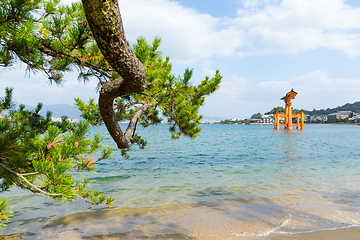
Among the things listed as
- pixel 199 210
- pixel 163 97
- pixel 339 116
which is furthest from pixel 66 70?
pixel 339 116

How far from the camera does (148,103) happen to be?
412cm

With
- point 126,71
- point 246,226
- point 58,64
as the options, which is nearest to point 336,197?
point 246,226

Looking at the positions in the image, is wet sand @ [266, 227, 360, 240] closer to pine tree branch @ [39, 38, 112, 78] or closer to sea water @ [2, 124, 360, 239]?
sea water @ [2, 124, 360, 239]

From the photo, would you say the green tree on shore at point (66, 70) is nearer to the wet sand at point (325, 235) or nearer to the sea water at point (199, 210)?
the sea water at point (199, 210)

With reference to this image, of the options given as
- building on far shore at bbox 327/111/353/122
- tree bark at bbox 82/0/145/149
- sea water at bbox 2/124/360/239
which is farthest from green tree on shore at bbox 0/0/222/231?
building on far shore at bbox 327/111/353/122

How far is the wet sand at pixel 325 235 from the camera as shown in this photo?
11.7ft

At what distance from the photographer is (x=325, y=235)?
366 cm

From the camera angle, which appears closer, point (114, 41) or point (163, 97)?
point (114, 41)

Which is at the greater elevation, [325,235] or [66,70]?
[66,70]

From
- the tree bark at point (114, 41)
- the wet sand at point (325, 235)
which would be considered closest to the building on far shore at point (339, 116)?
the wet sand at point (325, 235)

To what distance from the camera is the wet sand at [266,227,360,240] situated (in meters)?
3.55

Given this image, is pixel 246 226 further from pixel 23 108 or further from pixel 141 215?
pixel 23 108

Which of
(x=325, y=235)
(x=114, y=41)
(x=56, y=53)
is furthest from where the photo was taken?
(x=325, y=235)

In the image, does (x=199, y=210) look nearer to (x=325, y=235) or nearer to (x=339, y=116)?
(x=325, y=235)
